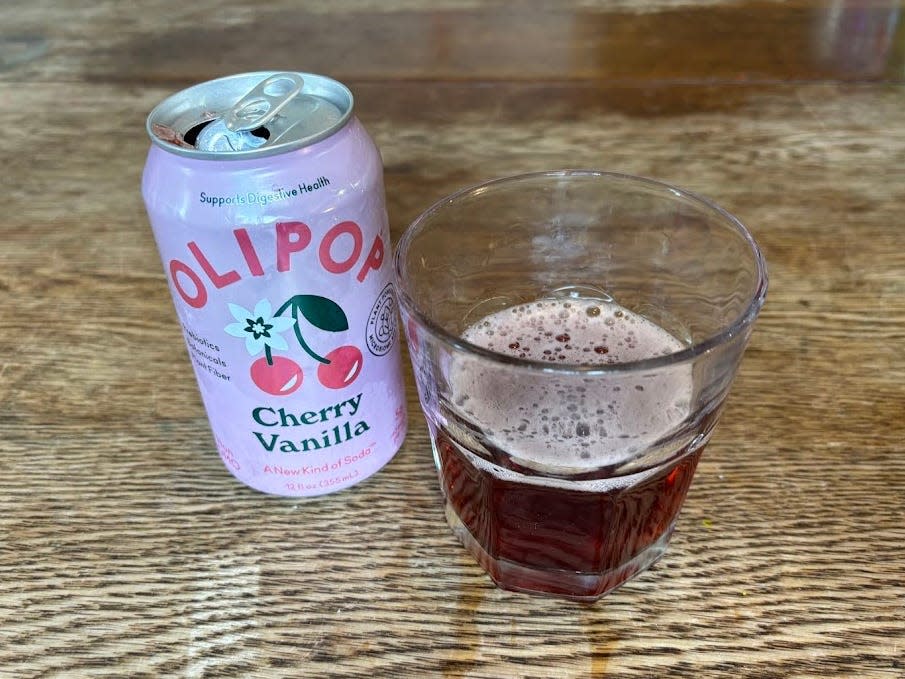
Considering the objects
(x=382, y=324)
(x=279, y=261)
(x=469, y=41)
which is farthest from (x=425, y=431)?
(x=469, y=41)

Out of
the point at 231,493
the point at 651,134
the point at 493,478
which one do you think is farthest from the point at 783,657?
the point at 651,134

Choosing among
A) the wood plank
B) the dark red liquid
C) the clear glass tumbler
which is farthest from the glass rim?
the wood plank

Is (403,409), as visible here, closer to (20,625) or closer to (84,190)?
(20,625)

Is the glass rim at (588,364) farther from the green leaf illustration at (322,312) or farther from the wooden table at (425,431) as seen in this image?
the wooden table at (425,431)

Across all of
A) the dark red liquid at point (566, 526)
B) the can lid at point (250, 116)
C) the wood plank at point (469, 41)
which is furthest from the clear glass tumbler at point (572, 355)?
the wood plank at point (469, 41)

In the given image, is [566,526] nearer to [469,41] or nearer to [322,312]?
[322,312]

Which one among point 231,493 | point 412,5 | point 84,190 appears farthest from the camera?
point 412,5
